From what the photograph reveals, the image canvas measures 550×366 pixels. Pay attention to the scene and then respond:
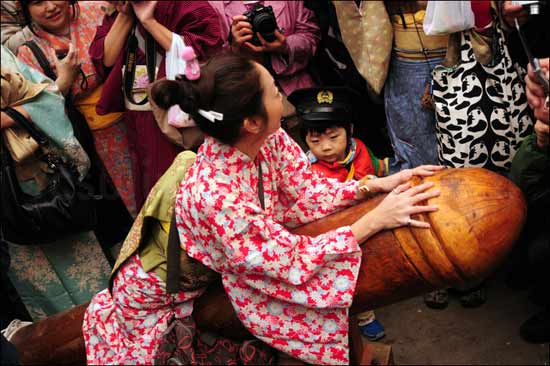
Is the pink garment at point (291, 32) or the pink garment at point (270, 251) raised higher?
the pink garment at point (291, 32)

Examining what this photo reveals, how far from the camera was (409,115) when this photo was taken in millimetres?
3350

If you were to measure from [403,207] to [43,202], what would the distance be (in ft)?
7.09

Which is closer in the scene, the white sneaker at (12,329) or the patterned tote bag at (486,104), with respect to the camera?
the patterned tote bag at (486,104)

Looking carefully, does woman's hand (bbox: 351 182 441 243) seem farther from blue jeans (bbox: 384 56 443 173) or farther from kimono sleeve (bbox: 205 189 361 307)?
blue jeans (bbox: 384 56 443 173)

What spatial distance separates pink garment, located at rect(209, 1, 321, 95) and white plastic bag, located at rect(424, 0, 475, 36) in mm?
873

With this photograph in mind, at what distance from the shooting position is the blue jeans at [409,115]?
128 inches

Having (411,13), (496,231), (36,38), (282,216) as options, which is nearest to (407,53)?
(411,13)

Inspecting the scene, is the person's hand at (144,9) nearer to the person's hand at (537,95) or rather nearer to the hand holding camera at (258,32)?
the hand holding camera at (258,32)

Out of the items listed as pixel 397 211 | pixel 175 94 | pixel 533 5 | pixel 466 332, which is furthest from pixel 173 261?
pixel 466 332

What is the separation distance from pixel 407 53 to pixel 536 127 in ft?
2.82

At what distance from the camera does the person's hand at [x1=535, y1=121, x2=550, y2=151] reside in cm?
254

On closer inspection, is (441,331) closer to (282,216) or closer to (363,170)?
(363,170)

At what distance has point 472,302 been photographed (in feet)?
12.4

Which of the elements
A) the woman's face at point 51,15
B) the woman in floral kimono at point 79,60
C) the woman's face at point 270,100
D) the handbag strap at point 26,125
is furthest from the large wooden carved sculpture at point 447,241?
the woman's face at point 51,15
